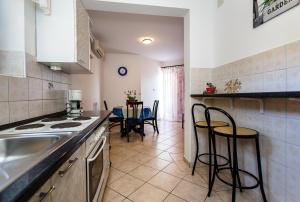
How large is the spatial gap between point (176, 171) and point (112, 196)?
869 mm

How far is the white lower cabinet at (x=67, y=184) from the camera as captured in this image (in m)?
0.49

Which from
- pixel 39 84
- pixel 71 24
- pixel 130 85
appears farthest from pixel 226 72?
pixel 130 85

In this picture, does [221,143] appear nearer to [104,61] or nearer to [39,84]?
[39,84]

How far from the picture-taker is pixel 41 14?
4.64ft

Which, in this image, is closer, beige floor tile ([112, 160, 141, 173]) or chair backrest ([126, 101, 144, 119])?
beige floor tile ([112, 160, 141, 173])

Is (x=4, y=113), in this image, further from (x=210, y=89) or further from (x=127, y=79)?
(x=127, y=79)

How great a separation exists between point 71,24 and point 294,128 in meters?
2.08

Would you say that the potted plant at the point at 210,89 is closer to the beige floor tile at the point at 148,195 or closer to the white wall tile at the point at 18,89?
the beige floor tile at the point at 148,195

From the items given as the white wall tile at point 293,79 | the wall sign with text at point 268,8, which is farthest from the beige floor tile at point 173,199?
the wall sign with text at point 268,8

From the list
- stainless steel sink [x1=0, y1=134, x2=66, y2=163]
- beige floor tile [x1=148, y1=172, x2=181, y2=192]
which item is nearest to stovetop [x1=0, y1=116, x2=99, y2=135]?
stainless steel sink [x1=0, y1=134, x2=66, y2=163]

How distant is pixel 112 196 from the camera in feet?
4.97

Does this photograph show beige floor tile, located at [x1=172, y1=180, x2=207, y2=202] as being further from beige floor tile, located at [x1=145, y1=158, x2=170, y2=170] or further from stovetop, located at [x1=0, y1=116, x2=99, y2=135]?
stovetop, located at [x1=0, y1=116, x2=99, y2=135]

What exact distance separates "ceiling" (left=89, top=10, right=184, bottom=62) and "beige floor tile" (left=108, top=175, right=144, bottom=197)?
256 cm

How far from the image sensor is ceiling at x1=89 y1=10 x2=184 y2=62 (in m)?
2.73
